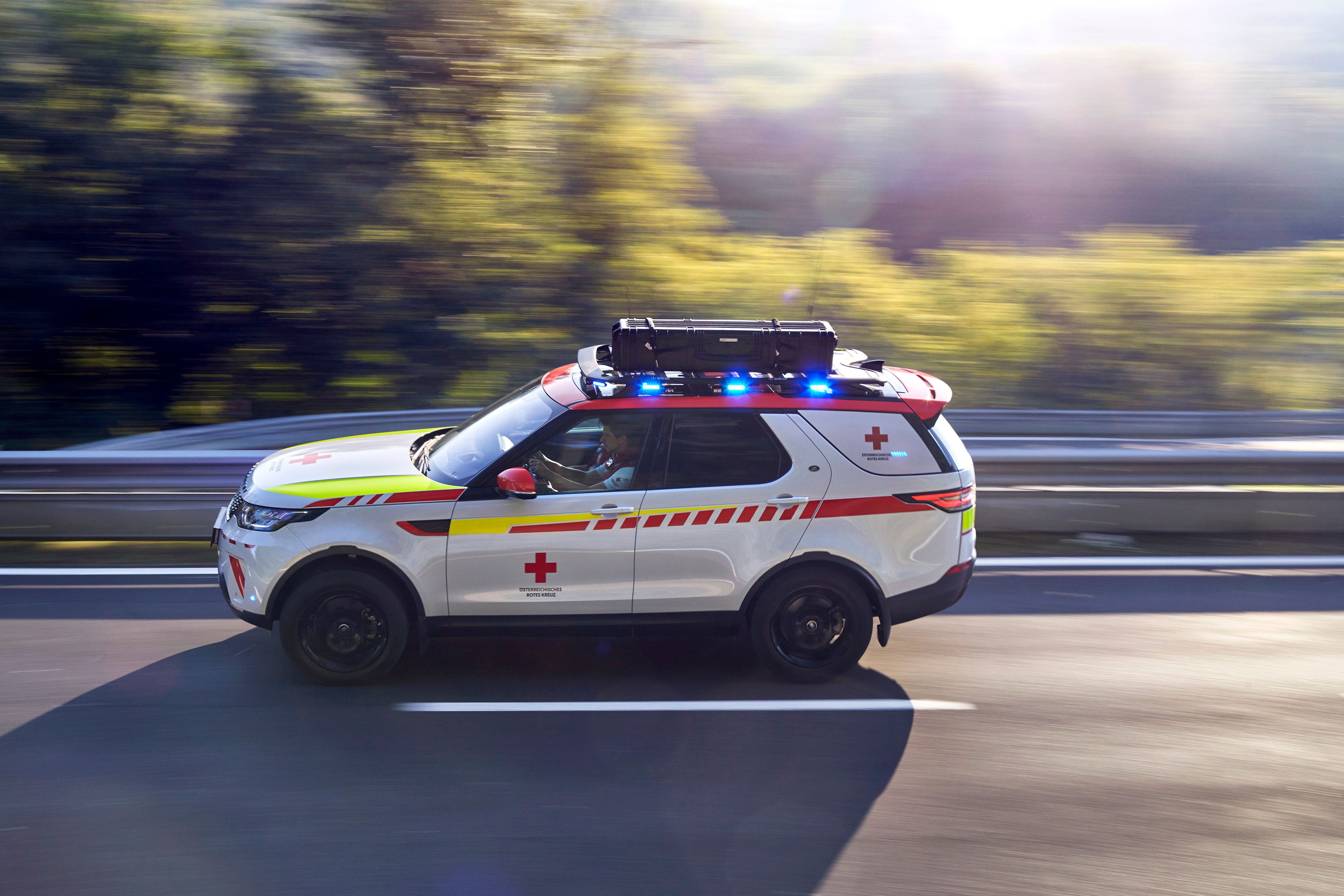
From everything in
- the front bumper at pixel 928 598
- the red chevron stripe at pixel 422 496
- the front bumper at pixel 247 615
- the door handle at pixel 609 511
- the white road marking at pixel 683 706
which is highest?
the red chevron stripe at pixel 422 496

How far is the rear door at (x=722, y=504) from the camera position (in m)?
5.16

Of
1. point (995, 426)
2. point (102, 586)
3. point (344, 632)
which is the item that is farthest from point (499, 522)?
point (995, 426)

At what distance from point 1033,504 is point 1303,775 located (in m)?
3.42

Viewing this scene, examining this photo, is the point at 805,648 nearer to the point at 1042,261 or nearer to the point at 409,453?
the point at 409,453

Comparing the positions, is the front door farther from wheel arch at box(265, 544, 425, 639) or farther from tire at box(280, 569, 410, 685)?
→ tire at box(280, 569, 410, 685)

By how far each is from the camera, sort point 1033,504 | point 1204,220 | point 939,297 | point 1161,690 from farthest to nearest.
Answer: point 1204,220 → point 939,297 → point 1033,504 → point 1161,690

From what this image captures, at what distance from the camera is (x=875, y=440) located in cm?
530

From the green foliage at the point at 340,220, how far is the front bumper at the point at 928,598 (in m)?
6.20

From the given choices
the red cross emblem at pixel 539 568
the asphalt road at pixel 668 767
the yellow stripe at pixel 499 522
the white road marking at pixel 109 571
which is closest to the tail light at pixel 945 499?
the asphalt road at pixel 668 767

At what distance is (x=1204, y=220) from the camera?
1656 cm

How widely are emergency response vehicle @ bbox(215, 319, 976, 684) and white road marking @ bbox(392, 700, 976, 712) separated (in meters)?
0.23

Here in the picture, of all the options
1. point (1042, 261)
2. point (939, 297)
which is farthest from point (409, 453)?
point (1042, 261)

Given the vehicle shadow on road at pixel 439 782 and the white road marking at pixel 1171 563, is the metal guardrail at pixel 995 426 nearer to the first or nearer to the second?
the white road marking at pixel 1171 563

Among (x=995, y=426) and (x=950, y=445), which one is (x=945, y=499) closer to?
(x=950, y=445)
